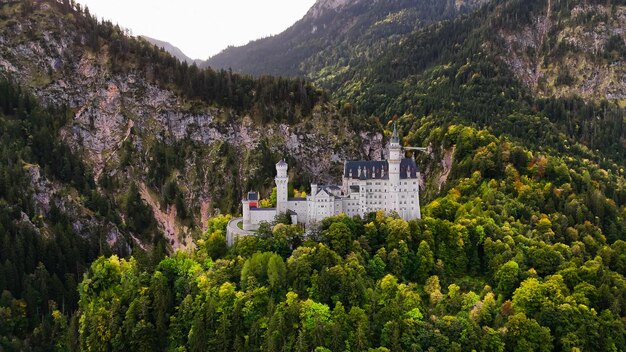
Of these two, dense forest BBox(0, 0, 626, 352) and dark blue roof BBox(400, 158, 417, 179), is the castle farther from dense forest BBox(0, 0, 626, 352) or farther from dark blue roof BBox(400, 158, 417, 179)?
dense forest BBox(0, 0, 626, 352)

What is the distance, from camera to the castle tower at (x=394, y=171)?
11500 centimetres

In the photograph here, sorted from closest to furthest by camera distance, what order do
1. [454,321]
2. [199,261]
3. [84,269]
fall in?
[454,321] < [199,261] < [84,269]

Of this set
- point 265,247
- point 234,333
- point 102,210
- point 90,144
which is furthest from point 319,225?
point 90,144

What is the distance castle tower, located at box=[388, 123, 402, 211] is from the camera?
11500cm

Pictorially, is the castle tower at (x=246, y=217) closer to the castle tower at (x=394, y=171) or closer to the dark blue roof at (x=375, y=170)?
the dark blue roof at (x=375, y=170)

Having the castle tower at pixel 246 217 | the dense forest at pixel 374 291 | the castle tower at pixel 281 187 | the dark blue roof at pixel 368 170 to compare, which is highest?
→ the dark blue roof at pixel 368 170

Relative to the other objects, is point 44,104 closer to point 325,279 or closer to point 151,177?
point 151,177

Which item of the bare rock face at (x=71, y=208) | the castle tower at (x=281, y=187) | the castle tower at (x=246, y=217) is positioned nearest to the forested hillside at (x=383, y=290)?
the castle tower at (x=281, y=187)

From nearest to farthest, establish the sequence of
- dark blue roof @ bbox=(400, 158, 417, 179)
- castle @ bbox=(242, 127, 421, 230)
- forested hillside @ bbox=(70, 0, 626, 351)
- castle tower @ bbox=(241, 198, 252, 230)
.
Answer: forested hillside @ bbox=(70, 0, 626, 351) < castle @ bbox=(242, 127, 421, 230) < castle tower @ bbox=(241, 198, 252, 230) < dark blue roof @ bbox=(400, 158, 417, 179)

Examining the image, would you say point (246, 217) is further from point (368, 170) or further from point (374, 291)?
point (374, 291)

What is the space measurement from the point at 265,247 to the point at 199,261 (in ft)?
58.2

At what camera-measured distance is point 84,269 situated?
14912cm

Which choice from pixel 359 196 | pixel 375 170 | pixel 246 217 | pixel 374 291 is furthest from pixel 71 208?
pixel 374 291

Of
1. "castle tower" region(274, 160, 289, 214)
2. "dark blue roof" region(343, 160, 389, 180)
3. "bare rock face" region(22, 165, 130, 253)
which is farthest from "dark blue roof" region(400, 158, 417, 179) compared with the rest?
"bare rock face" region(22, 165, 130, 253)
